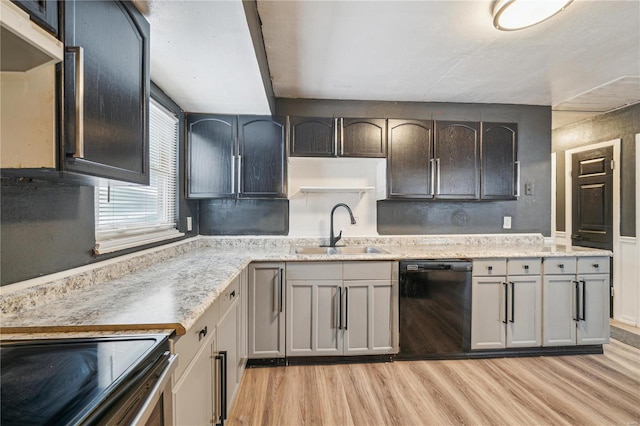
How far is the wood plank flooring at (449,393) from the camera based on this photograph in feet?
5.73

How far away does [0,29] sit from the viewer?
2.11 ft

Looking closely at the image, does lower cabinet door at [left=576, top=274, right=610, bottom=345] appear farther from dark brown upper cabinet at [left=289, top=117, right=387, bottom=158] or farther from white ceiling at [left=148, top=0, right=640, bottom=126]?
dark brown upper cabinet at [left=289, top=117, right=387, bottom=158]

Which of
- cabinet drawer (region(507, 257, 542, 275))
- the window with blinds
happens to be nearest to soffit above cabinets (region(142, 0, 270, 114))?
the window with blinds

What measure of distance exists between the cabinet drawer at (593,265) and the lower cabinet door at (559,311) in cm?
12

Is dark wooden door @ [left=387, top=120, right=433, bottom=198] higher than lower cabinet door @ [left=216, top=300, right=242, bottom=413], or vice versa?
dark wooden door @ [left=387, top=120, right=433, bottom=198]

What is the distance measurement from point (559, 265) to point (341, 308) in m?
1.98

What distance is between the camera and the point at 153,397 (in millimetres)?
762

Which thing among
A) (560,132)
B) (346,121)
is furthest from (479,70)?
(560,132)

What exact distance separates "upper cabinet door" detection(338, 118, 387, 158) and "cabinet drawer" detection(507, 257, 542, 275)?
1.49 m

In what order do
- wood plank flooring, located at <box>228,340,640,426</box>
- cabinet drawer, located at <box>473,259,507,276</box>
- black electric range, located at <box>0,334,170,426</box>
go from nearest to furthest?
1. black electric range, located at <box>0,334,170,426</box>
2. wood plank flooring, located at <box>228,340,640,426</box>
3. cabinet drawer, located at <box>473,259,507,276</box>

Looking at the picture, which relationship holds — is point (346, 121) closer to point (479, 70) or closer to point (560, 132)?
point (479, 70)

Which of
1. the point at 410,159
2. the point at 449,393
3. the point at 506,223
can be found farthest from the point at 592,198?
the point at 449,393

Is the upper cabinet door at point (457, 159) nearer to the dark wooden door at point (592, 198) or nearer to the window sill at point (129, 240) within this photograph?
the dark wooden door at point (592, 198)

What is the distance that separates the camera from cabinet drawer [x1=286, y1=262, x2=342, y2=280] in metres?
2.30
